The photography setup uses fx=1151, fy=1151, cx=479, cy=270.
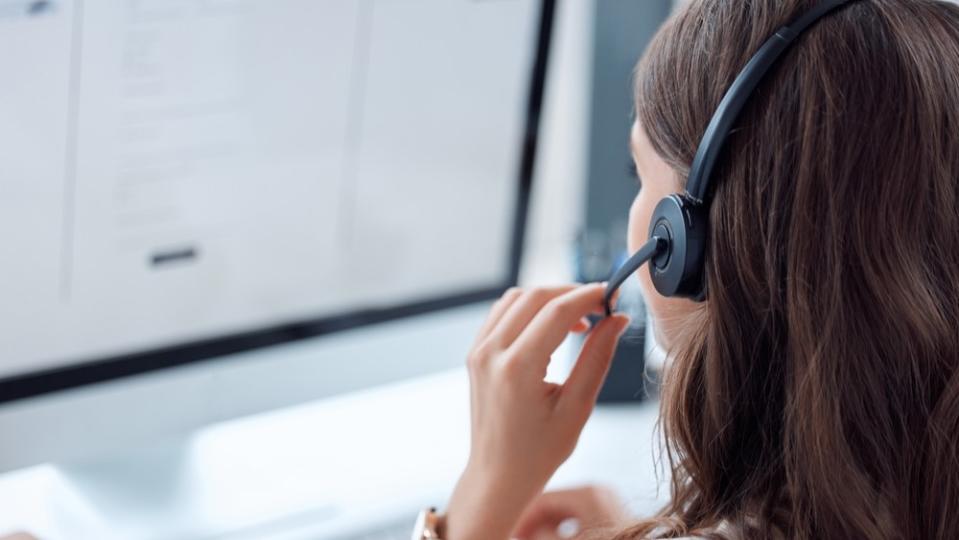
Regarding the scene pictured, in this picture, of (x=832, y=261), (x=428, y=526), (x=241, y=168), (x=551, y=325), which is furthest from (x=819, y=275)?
(x=241, y=168)

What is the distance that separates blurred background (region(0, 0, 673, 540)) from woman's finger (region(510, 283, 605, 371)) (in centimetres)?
10

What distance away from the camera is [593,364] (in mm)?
733

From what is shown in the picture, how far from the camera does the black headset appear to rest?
56 centimetres

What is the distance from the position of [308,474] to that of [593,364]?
28 cm

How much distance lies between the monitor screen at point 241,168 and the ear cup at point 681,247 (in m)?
0.30

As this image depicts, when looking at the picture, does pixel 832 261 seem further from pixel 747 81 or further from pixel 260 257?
pixel 260 257

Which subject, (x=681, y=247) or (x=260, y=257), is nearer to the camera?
(x=681, y=247)

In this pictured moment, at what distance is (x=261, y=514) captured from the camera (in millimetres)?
836

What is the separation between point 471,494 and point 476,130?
322 mm

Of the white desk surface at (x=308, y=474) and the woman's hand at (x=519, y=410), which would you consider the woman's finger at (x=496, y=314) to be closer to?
the woman's hand at (x=519, y=410)

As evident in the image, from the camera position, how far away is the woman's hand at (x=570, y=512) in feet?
2.61

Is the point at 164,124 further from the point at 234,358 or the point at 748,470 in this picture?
the point at 748,470

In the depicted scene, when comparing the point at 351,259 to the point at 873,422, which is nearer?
the point at 873,422

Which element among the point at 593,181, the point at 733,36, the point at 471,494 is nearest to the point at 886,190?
the point at 733,36
